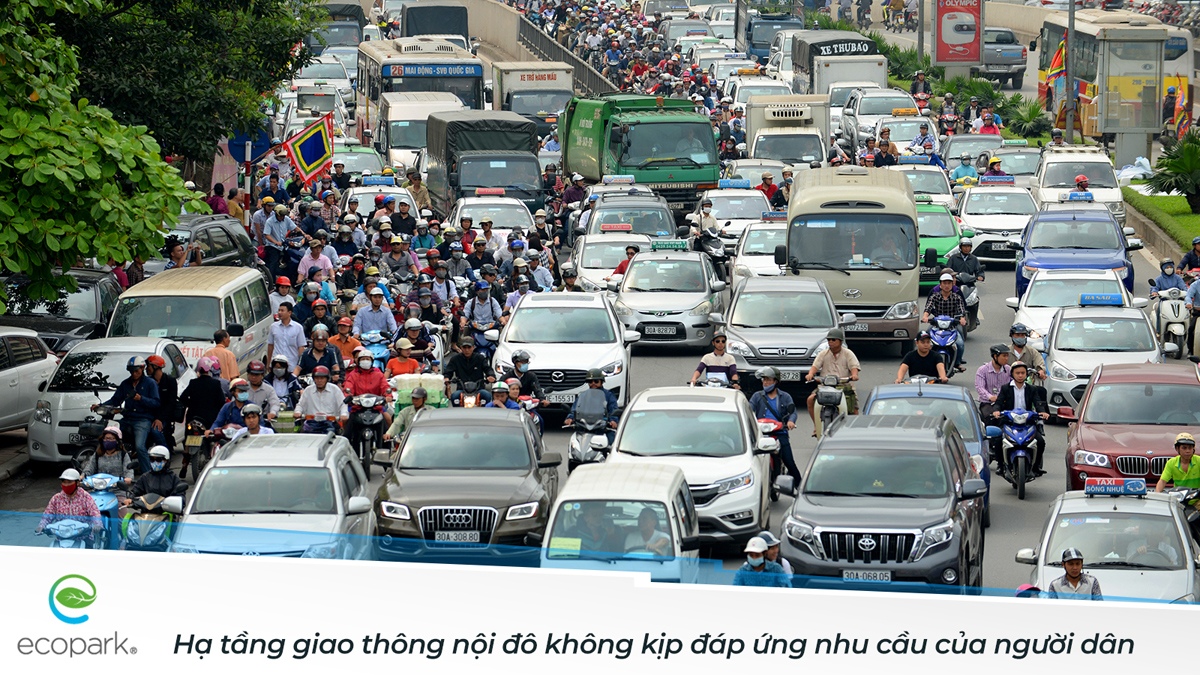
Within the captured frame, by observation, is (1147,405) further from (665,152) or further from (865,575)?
(665,152)

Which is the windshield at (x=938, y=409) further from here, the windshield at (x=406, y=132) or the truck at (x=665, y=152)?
the windshield at (x=406, y=132)

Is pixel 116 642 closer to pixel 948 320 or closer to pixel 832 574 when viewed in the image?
pixel 832 574

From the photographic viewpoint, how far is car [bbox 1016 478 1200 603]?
543 inches

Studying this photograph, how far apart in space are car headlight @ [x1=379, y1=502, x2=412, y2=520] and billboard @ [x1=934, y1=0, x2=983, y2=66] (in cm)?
4542

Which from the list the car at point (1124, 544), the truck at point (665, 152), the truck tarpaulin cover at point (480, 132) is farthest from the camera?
the truck tarpaulin cover at point (480, 132)

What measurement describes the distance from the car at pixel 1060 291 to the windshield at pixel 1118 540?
10948 mm

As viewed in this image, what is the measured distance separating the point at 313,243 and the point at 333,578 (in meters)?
13.0

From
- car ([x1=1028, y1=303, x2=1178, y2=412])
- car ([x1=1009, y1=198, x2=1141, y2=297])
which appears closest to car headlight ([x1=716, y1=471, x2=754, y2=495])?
car ([x1=1028, y1=303, x2=1178, y2=412])

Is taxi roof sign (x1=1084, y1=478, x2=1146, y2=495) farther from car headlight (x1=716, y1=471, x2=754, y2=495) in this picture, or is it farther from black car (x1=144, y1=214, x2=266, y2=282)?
black car (x1=144, y1=214, x2=266, y2=282)

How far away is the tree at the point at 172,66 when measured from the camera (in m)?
24.9

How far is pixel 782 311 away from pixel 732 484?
7722 mm

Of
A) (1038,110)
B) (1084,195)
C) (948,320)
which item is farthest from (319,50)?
(948,320)

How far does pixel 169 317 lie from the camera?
21.9m

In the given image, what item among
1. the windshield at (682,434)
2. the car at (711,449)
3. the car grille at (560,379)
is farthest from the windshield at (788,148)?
the windshield at (682,434)
